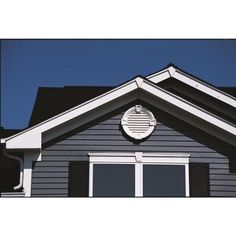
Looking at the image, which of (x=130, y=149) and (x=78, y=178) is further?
(x=130, y=149)

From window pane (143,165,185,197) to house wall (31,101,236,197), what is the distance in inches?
10.4

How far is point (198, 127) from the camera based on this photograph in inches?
320

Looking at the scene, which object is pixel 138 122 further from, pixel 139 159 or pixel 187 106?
pixel 187 106

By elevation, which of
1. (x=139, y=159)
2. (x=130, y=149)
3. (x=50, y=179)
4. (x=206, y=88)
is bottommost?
(x=50, y=179)

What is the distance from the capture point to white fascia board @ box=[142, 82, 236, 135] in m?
7.92

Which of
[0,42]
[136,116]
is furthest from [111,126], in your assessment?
[0,42]

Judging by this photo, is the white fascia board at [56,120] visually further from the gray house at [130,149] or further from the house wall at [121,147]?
the house wall at [121,147]

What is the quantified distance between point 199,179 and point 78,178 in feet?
5.88

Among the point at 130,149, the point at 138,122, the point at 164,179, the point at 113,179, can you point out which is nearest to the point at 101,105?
the point at 138,122

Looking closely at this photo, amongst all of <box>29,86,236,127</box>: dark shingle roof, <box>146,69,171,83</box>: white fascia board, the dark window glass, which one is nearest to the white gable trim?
<box>146,69,171,83</box>: white fascia board

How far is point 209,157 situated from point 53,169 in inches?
92.1

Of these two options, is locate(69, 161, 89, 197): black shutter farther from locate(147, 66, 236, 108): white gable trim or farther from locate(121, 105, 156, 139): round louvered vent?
locate(147, 66, 236, 108): white gable trim

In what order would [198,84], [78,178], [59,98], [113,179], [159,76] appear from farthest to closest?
[59,98]
[159,76]
[198,84]
[113,179]
[78,178]

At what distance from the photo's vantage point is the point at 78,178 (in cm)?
784
